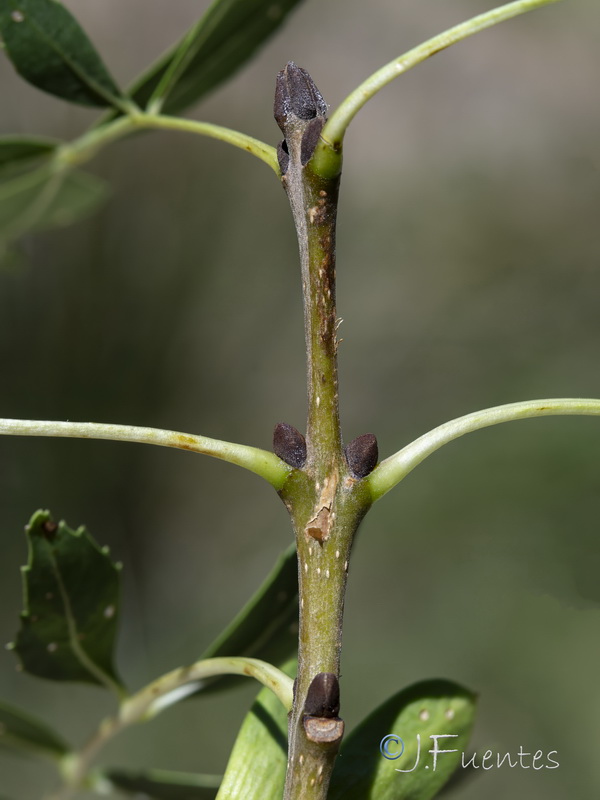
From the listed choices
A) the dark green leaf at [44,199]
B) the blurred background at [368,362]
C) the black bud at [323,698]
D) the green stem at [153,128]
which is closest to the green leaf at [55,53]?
the green stem at [153,128]

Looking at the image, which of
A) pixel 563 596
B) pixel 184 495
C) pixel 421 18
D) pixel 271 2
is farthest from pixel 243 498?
pixel 271 2

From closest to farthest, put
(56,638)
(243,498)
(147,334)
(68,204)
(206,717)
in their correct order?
(56,638) < (68,204) < (206,717) < (147,334) < (243,498)

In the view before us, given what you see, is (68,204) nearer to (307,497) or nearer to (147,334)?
(307,497)

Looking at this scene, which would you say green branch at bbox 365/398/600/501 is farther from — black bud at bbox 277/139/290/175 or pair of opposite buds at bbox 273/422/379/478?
black bud at bbox 277/139/290/175

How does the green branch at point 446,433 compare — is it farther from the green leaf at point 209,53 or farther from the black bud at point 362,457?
the green leaf at point 209,53

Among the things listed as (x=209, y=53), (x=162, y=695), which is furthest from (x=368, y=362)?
(x=162, y=695)

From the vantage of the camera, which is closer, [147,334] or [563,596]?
[563,596]
